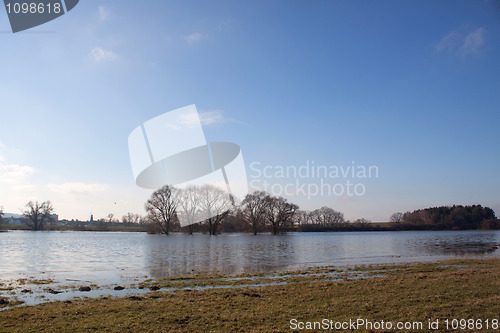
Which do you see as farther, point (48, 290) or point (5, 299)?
point (48, 290)

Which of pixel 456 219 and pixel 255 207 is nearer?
pixel 255 207

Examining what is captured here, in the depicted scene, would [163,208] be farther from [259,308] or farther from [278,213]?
[259,308]

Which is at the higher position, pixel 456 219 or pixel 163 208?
pixel 163 208

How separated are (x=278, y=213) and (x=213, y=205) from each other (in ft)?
64.1

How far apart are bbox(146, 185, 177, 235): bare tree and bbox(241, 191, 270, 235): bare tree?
1982 centimetres

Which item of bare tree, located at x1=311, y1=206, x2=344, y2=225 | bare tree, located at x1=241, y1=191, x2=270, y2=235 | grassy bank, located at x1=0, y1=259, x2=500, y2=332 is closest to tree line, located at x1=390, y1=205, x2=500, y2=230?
bare tree, located at x1=311, y1=206, x2=344, y2=225

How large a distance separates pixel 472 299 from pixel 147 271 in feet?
55.9

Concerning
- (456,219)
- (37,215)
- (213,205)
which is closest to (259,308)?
(213,205)

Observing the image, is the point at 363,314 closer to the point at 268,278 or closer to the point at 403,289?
the point at 403,289

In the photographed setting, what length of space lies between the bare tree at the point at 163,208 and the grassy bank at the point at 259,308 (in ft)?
251

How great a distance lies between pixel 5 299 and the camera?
11672 millimetres

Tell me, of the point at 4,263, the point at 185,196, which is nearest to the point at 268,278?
the point at 4,263

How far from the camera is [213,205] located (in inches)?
3346

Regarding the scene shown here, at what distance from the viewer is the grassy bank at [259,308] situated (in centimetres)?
817
